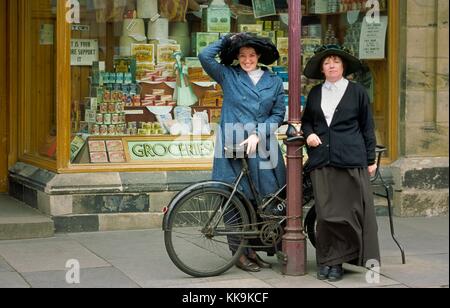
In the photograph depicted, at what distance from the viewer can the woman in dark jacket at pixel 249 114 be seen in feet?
22.9

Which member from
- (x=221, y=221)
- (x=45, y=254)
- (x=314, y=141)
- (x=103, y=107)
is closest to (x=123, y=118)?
(x=103, y=107)

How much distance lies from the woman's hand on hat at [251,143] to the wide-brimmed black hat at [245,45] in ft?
2.31

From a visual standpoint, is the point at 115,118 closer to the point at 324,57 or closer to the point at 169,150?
the point at 169,150

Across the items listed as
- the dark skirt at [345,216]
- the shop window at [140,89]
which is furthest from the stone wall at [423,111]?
the dark skirt at [345,216]

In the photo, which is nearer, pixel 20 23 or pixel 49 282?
pixel 49 282

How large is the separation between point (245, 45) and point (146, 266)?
1.89 m

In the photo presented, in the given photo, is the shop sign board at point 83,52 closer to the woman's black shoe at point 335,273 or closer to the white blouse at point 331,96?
the white blouse at point 331,96

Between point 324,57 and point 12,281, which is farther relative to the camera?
point 324,57

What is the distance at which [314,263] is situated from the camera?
24.1 feet

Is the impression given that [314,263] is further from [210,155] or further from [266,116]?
[210,155]

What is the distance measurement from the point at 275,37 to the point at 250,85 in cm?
269

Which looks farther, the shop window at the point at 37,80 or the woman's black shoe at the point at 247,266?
the shop window at the point at 37,80

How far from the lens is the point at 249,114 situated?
7000 millimetres
